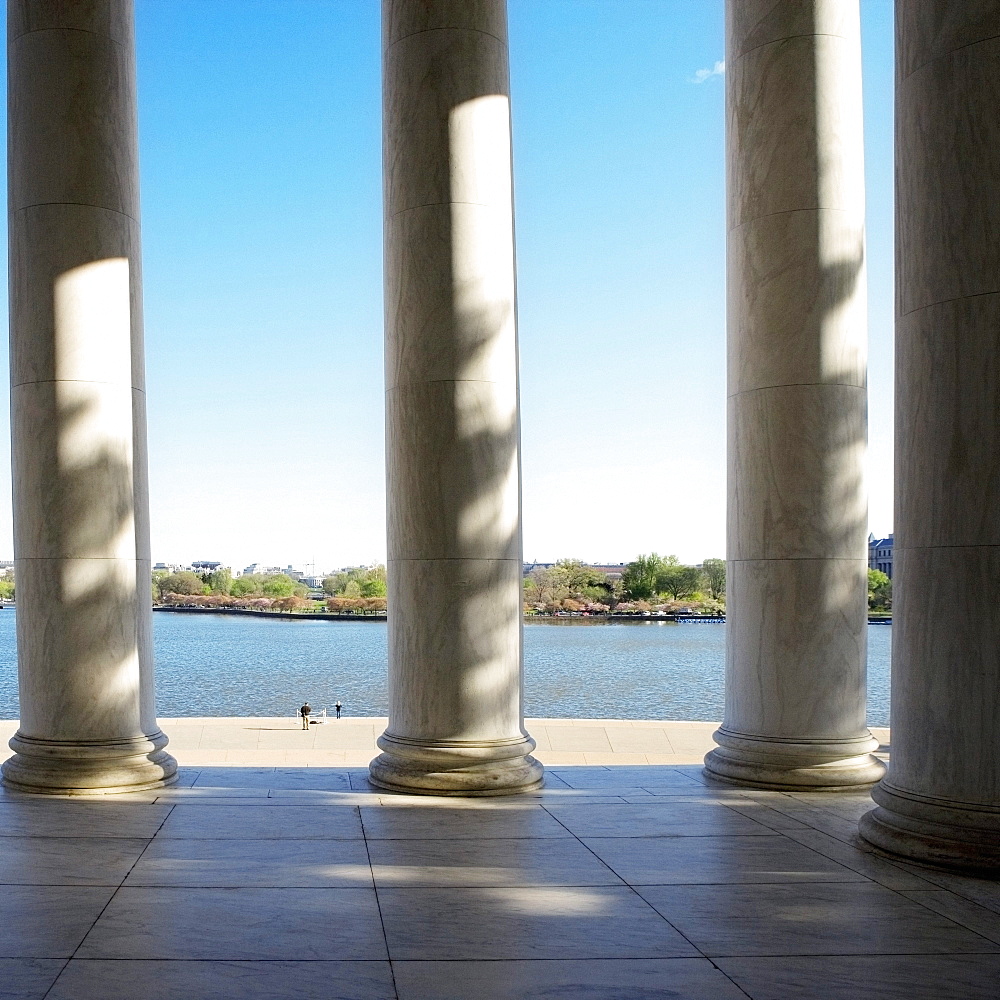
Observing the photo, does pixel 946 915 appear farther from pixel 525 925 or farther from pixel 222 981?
pixel 222 981

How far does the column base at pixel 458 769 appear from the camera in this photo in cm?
12781

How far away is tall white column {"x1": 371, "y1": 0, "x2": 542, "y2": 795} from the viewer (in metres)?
130

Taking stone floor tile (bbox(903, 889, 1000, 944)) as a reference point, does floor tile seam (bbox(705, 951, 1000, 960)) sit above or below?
above

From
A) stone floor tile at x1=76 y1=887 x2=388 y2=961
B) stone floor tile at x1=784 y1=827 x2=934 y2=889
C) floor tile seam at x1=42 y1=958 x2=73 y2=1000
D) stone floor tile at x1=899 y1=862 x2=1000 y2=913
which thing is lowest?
stone floor tile at x1=784 y1=827 x2=934 y2=889

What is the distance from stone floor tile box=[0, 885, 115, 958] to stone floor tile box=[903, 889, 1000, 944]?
60.6 metres

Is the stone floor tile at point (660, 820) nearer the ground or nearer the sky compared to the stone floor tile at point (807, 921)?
nearer the ground

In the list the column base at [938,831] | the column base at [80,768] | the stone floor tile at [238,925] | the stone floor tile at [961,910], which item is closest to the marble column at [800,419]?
the column base at [938,831]

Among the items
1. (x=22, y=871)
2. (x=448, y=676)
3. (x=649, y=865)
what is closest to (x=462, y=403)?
(x=448, y=676)

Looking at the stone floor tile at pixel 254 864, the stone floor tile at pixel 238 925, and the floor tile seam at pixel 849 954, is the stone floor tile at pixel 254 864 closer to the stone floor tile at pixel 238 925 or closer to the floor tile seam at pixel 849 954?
the stone floor tile at pixel 238 925

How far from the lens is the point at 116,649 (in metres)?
→ 132

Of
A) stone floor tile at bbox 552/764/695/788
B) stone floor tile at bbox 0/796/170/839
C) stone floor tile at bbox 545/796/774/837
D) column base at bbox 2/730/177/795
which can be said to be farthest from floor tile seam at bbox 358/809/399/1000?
stone floor tile at bbox 552/764/695/788

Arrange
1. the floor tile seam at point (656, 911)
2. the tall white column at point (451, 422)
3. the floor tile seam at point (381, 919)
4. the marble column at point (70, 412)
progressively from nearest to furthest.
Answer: the floor tile seam at point (381, 919), the floor tile seam at point (656, 911), the marble column at point (70, 412), the tall white column at point (451, 422)

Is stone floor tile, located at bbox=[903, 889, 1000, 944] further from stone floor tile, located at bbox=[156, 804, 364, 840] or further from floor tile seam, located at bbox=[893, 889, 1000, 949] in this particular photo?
stone floor tile, located at bbox=[156, 804, 364, 840]

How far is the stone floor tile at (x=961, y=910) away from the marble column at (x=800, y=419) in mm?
46879
